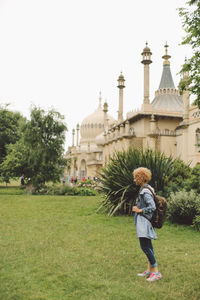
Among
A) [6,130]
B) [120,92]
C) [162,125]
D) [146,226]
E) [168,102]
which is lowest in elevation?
[146,226]

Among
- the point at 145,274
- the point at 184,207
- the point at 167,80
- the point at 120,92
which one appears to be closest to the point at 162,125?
the point at 167,80

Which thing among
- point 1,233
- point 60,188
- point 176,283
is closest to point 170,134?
point 60,188

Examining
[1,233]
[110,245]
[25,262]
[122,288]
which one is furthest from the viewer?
[1,233]

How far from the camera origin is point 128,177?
31.4 ft

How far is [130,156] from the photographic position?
10070 millimetres

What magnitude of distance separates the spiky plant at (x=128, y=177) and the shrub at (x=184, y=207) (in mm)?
1398

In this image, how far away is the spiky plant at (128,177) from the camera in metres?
9.56

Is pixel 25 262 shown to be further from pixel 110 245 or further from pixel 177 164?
pixel 177 164

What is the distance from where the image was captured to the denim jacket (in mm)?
4016

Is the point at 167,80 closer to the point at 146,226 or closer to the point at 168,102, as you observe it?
the point at 168,102

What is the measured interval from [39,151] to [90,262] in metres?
14.9

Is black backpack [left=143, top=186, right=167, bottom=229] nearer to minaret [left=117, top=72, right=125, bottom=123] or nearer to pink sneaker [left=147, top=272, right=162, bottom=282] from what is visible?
pink sneaker [left=147, top=272, right=162, bottom=282]

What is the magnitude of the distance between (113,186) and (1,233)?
4256 mm

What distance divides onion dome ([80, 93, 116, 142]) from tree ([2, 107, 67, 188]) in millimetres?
36495
